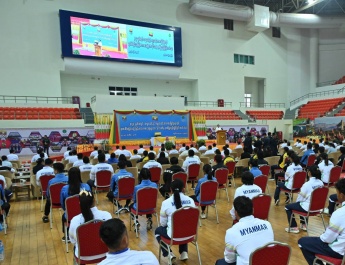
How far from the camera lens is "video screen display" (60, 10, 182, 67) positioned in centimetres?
1725

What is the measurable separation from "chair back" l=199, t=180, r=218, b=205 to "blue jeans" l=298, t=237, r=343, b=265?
1849 mm

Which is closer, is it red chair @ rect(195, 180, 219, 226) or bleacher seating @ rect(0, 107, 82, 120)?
red chair @ rect(195, 180, 219, 226)

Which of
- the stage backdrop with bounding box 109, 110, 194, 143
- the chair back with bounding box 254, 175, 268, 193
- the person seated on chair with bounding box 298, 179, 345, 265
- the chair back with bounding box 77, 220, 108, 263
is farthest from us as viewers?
the stage backdrop with bounding box 109, 110, 194, 143

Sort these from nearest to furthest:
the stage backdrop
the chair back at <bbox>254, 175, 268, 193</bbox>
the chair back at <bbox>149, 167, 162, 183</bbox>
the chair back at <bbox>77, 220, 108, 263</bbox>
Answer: the chair back at <bbox>77, 220, 108, 263</bbox> < the chair back at <bbox>254, 175, 268, 193</bbox> < the chair back at <bbox>149, 167, 162, 183</bbox> < the stage backdrop

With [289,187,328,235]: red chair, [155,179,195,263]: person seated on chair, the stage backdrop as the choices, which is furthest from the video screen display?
[289,187,328,235]: red chair

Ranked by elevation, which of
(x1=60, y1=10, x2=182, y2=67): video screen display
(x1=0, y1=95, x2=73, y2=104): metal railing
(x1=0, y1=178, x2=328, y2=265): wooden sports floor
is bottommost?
(x1=0, y1=178, x2=328, y2=265): wooden sports floor

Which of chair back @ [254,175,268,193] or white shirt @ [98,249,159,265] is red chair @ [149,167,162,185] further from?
white shirt @ [98,249,159,265]

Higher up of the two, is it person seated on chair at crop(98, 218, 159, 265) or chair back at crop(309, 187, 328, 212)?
person seated on chair at crop(98, 218, 159, 265)

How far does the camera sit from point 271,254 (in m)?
1.91

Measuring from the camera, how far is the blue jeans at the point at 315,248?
7.89ft

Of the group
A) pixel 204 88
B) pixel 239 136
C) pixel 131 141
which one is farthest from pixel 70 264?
pixel 204 88

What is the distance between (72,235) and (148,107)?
14.9m

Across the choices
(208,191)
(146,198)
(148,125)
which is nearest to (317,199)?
(208,191)

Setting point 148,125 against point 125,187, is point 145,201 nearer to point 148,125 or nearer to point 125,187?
point 125,187
